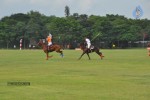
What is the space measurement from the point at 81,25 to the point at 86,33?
727 cm

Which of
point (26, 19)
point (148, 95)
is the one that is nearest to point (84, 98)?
point (148, 95)

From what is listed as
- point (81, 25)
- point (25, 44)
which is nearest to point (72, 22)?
point (81, 25)

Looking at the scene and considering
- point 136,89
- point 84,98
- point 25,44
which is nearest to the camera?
point 84,98

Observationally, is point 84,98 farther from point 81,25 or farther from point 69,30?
point 81,25

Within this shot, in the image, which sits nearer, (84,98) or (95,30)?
(84,98)

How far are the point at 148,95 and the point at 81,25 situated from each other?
9726cm

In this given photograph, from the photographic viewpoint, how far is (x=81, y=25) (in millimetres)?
111500

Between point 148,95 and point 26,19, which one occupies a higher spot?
point 26,19

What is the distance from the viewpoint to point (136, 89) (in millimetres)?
15961

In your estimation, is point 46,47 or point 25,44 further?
point 25,44

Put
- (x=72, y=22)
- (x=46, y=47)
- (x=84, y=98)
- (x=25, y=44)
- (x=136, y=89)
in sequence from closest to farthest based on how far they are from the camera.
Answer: (x=84, y=98)
(x=136, y=89)
(x=46, y=47)
(x=25, y=44)
(x=72, y=22)

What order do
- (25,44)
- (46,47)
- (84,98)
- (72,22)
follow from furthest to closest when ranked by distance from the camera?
1. (72,22)
2. (25,44)
3. (46,47)
4. (84,98)

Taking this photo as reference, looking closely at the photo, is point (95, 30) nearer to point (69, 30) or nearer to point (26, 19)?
point (69, 30)

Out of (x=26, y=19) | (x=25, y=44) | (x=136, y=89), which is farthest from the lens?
(x=26, y=19)
